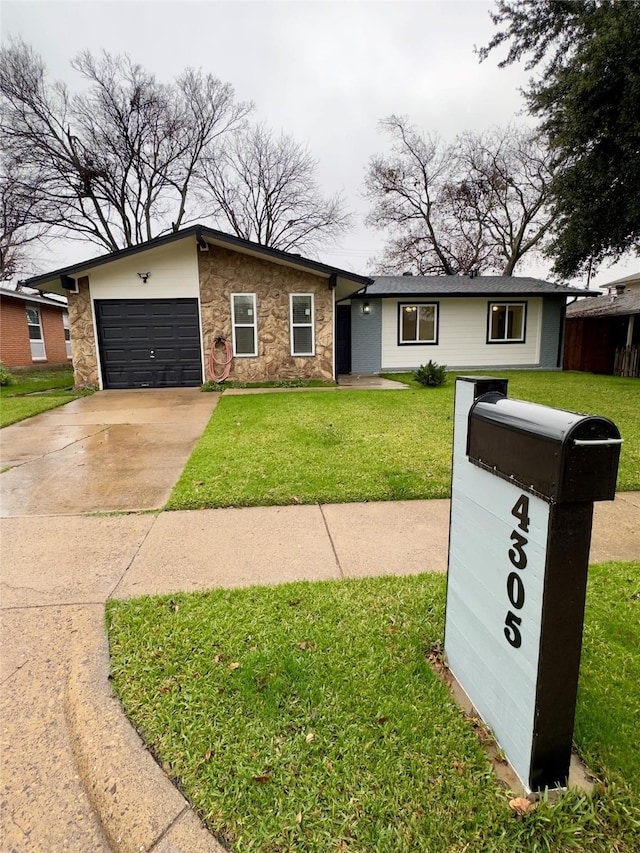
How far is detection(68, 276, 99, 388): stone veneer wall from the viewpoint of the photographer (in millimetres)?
11297

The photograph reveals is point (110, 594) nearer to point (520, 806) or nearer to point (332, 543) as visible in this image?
point (332, 543)

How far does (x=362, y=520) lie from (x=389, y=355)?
12472mm

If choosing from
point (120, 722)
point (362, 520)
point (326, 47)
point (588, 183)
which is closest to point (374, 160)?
point (326, 47)

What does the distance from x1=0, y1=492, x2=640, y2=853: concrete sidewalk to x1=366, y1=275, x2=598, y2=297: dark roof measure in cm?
1200

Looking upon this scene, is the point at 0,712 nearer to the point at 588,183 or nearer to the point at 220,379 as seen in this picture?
the point at 220,379

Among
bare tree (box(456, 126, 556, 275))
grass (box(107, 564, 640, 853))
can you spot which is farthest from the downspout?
grass (box(107, 564, 640, 853))

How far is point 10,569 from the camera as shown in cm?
281

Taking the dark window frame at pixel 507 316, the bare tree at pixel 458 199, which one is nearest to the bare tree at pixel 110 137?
the bare tree at pixel 458 199

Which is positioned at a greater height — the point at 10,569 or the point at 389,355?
the point at 389,355

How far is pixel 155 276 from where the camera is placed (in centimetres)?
1149

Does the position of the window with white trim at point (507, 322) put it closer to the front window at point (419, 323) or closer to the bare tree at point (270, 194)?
the front window at point (419, 323)

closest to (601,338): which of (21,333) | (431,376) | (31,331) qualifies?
(431,376)

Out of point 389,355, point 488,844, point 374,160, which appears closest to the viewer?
point 488,844

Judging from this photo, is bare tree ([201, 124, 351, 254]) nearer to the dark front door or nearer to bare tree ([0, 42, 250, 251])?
bare tree ([0, 42, 250, 251])
